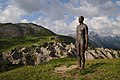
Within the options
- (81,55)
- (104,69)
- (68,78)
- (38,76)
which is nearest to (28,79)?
(38,76)

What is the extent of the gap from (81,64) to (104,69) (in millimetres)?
2182

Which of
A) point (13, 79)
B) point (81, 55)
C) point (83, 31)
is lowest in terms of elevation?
point (13, 79)

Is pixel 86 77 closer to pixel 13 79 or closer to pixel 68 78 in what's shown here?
pixel 68 78

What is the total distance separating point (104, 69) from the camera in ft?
77.9

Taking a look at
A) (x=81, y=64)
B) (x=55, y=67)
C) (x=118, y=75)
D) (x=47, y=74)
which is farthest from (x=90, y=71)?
(x=55, y=67)

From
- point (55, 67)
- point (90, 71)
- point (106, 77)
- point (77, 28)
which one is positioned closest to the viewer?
point (106, 77)

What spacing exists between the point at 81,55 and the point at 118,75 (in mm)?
4234

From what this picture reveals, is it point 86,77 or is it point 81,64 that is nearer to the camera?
point 86,77

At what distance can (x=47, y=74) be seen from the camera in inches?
974

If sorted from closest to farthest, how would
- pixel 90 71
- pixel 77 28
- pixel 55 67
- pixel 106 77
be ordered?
pixel 106 77, pixel 90 71, pixel 77 28, pixel 55 67

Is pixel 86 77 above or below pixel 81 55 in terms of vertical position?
below

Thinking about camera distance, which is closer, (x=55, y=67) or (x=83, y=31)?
(x=83, y=31)

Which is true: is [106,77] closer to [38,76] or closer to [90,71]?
[90,71]

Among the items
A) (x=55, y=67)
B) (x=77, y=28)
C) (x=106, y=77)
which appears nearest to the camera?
(x=106, y=77)
